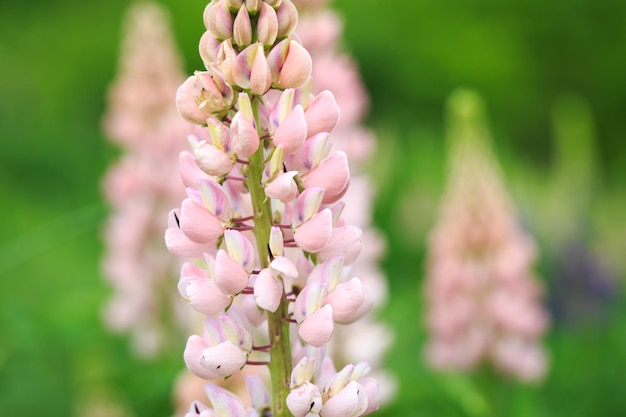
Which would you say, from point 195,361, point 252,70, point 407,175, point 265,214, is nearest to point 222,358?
point 195,361

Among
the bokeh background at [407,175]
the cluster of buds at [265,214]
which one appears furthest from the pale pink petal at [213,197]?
the bokeh background at [407,175]

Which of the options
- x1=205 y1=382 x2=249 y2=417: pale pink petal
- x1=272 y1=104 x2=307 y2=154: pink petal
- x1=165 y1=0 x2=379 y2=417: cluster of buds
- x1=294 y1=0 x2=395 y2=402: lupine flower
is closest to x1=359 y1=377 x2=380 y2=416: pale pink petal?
x1=165 y1=0 x2=379 y2=417: cluster of buds

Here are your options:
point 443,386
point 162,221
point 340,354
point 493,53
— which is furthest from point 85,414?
point 493,53

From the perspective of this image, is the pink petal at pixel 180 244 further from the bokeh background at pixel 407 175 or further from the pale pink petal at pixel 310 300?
the bokeh background at pixel 407 175

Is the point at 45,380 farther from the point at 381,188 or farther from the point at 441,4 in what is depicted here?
the point at 441,4

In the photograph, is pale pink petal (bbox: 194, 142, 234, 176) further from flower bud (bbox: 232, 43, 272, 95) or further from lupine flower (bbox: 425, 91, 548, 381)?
lupine flower (bbox: 425, 91, 548, 381)
